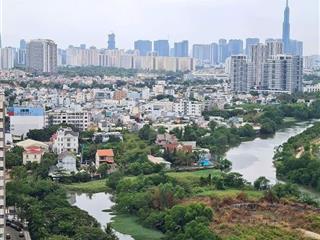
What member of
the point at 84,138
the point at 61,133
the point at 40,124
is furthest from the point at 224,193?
the point at 40,124

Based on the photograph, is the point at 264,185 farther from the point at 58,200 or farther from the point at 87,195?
the point at 58,200

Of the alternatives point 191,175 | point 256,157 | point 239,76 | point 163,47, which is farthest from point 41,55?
point 191,175

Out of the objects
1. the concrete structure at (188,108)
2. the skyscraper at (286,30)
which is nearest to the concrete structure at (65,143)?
the concrete structure at (188,108)

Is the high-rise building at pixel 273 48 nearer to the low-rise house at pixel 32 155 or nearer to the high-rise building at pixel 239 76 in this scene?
the high-rise building at pixel 239 76

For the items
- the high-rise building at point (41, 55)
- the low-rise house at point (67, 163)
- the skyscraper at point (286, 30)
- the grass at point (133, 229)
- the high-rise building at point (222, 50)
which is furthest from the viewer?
the high-rise building at point (222, 50)

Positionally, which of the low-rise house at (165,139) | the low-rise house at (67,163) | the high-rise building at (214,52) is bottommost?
the low-rise house at (67,163)

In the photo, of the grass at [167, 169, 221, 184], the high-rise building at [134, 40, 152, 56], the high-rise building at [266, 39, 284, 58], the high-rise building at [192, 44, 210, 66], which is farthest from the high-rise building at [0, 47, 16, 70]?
the grass at [167, 169, 221, 184]
